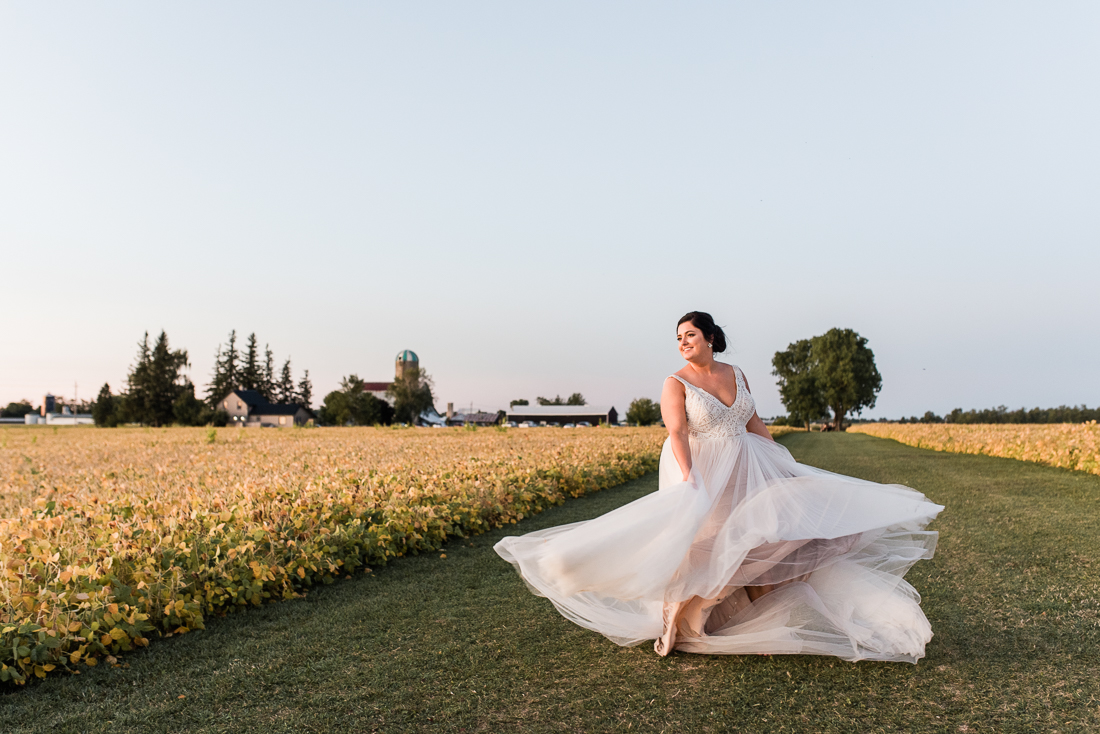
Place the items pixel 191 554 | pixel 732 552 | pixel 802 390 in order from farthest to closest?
pixel 802 390 < pixel 191 554 < pixel 732 552

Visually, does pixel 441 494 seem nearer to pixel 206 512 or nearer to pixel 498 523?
pixel 498 523

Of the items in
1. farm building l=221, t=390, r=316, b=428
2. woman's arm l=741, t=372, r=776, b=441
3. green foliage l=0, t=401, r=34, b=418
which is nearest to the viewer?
woman's arm l=741, t=372, r=776, b=441

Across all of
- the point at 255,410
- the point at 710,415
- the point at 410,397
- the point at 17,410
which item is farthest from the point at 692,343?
the point at 17,410

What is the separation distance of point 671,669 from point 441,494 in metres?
5.11

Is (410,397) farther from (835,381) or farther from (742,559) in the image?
(742,559)

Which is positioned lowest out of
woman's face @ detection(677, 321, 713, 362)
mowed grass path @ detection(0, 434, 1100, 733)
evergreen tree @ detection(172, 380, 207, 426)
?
mowed grass path @ detection(0, 434, 1100, 733)

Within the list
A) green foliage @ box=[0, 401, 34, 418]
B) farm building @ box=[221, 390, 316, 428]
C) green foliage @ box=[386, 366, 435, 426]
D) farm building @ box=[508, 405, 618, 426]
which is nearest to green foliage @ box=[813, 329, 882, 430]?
farm building @ box=[508, 405, 618, 426]

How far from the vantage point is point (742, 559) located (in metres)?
3.50

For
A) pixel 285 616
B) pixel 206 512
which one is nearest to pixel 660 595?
pixel 285 616

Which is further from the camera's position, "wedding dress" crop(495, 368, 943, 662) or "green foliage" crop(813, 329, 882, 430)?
"green foliage" crop(813, 329, 882, 430)

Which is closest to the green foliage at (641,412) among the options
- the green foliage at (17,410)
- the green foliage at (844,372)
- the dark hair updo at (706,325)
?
the green foliage at (844,372)

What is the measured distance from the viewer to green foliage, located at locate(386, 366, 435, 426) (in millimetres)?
83125

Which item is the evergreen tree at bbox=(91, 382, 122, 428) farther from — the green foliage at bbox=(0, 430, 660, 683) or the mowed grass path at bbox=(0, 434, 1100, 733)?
the mowed grass path at bbox=(0, 434, 1100, 733)

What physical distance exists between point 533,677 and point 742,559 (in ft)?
4.35
